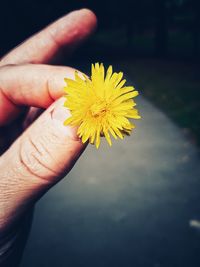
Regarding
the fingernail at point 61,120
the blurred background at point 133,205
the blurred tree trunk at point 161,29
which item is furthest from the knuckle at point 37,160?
the blurred tree trunk at point 161,29

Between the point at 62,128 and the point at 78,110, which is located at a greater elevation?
the point at 78,110

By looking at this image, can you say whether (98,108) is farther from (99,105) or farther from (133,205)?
(133,205)

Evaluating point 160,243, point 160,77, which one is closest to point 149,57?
point 160,77

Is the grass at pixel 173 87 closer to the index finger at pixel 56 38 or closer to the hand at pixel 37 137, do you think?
the index finger at pixel 56 38

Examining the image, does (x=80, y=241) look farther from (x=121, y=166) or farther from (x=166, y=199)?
(x=121, y=166)

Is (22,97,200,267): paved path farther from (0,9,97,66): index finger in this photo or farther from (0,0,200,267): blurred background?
(0,9,97,66): index finger

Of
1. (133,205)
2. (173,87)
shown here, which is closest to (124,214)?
(133,205)
